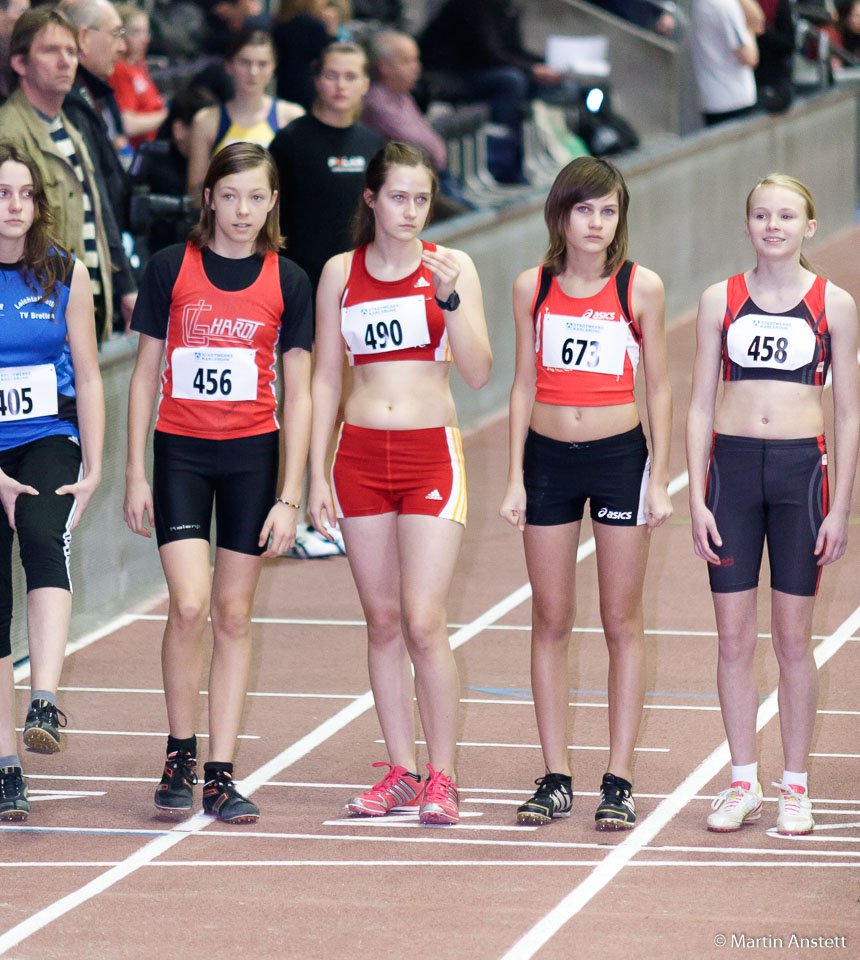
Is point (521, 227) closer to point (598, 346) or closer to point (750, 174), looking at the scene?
point (750, 174)

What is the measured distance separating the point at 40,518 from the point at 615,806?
1.95 m

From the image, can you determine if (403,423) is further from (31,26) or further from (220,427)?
(31,26)

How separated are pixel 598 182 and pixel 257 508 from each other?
144 cm

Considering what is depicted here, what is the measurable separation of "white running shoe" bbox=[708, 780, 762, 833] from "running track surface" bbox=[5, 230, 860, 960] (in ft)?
0.14

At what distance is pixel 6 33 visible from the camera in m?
8.79

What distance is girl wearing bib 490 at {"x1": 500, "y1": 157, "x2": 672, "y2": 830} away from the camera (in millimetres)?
5629

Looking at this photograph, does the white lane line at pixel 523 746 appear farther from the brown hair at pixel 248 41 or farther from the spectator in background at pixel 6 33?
the brown hair at pixel 248 41

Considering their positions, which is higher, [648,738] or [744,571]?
[744,571]

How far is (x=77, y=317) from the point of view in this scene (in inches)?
229

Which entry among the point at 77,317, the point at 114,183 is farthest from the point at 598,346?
the point at 114,183

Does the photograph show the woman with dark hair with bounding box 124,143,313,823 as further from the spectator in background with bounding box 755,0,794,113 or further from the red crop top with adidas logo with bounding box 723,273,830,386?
the spectator in background with bounding box 755,0,794,113

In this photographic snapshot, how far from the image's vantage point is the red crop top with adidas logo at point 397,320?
5.72 metres

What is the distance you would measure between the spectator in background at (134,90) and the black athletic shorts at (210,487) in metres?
6.21

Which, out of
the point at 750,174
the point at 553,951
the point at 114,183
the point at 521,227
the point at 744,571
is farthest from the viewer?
the point at 750,174
